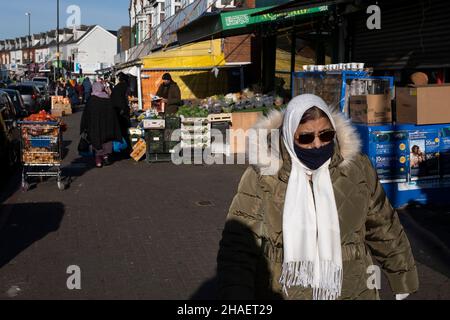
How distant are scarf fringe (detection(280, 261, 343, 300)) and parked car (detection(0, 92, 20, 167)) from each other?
1045 cm

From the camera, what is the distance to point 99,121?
12359 mm

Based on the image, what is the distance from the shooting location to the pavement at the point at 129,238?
5.55 m

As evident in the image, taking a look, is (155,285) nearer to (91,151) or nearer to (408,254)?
(408,254)

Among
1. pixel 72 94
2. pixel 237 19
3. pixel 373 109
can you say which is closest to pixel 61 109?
pixel 72 94

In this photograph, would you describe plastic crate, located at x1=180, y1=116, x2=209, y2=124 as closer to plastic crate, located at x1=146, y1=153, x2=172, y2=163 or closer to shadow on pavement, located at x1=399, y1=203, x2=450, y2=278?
plastic crate, located at x1=146, y1=153, x2=172, y2=163

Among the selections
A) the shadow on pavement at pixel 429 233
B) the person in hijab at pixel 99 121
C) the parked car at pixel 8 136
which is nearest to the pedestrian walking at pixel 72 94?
the parked car at pixel 8 136

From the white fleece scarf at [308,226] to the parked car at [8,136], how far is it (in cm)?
1044

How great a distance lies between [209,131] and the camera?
13492mm

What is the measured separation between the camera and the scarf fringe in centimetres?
271

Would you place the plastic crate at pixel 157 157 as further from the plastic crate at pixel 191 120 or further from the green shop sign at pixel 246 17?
the green shop sign at pixel 246 17

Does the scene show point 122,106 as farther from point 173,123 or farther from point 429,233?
point 429,233

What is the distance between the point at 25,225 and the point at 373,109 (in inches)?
204

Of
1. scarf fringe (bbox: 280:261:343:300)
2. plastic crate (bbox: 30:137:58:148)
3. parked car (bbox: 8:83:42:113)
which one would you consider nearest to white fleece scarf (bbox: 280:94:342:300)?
scarf fringe (bbox: 280:261:343:300)

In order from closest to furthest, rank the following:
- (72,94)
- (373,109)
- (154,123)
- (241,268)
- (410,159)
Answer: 1. (241,268)
2. (410,159)
3. (373,109)
4. (154,123)
5. (72,94)
